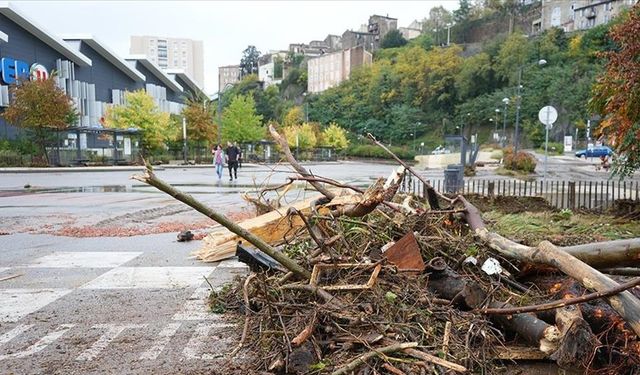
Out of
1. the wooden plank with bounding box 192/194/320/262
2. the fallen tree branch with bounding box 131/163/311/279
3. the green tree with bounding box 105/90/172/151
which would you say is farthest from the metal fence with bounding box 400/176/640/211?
the green tree with bounding box 105/90/172/151

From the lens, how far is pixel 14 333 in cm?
396

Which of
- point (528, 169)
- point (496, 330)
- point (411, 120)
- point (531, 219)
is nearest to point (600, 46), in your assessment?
point (411, 120)

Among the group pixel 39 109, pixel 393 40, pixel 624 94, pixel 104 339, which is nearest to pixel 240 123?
pixel 39 109

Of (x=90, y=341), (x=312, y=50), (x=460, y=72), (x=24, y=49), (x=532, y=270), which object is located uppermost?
(x=312, y=50)

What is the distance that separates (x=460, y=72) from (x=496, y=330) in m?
94.9

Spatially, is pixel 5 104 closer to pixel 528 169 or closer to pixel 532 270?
pixel 528 169

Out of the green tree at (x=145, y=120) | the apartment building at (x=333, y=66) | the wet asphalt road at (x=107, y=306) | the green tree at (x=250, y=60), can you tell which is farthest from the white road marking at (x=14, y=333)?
the green tree at (x=250, y=60)

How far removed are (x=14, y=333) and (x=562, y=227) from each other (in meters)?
6.88

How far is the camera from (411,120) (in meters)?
91.4

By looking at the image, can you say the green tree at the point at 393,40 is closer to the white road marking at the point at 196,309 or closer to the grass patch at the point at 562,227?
the grass patch at the point at 562,227

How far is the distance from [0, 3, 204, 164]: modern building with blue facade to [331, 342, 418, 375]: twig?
3741 cm

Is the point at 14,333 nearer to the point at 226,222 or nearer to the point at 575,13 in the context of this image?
the point at 226,222

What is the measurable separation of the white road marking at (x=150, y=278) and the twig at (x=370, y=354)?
287 cm

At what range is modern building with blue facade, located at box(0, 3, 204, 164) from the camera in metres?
40.0
